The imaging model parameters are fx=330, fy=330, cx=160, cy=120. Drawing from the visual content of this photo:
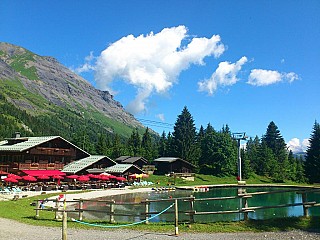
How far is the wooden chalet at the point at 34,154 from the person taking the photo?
56.3m

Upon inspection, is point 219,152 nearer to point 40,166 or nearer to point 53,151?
point 53,151

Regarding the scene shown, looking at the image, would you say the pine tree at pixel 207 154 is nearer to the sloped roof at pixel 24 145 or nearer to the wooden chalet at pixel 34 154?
the wooden chalet at pixel 34 154

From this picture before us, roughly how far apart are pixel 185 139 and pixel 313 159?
36.9m

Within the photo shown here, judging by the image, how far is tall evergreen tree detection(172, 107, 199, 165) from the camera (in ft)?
308

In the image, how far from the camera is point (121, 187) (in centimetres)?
5772

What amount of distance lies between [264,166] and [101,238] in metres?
86.2

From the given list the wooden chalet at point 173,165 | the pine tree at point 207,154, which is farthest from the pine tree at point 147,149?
the pine tree at point 207,154

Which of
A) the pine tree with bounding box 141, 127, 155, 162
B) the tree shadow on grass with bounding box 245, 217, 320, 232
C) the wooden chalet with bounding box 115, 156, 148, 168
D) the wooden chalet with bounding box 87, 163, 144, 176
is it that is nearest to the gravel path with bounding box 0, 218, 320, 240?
the tree shadow on grass with bounding box 245, 217, 320, 232

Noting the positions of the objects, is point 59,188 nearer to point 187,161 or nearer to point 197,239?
point 197,239

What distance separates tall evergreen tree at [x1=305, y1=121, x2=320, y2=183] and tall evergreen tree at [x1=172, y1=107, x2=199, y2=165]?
102 ft

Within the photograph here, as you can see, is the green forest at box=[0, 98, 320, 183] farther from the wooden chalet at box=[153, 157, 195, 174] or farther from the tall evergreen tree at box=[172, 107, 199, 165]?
the wooden chalet at box=[153, 157, 195, 174]

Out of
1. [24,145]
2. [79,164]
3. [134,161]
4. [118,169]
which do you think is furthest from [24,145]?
[134,161]

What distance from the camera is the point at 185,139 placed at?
317ft

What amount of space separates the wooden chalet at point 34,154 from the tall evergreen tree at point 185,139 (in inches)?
1513
